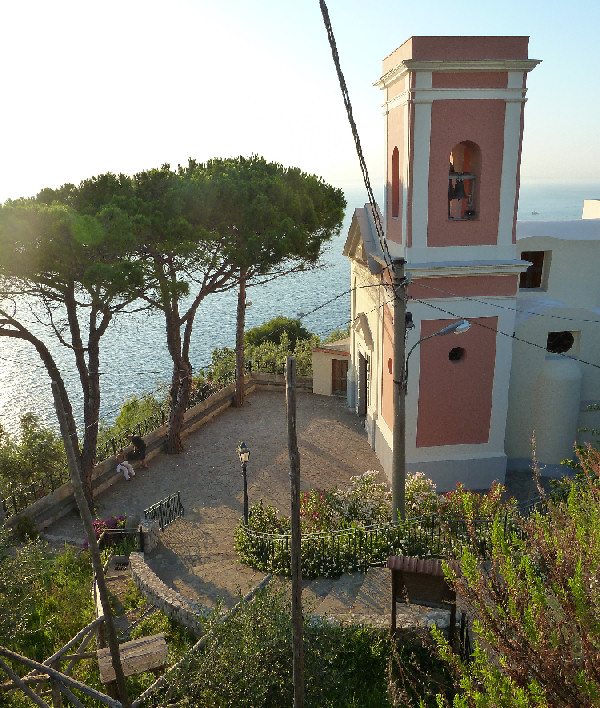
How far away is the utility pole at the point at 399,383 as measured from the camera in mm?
8180

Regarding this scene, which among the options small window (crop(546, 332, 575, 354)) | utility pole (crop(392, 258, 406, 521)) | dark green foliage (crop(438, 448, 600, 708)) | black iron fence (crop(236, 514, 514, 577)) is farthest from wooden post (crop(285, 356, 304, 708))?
small window (crop(546, 332, 575, 354))

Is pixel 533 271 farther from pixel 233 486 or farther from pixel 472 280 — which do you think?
pixel 233 486

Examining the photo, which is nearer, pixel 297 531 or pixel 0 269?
pixel 297 531

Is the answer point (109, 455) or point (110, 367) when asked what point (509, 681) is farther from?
point (110, 367)

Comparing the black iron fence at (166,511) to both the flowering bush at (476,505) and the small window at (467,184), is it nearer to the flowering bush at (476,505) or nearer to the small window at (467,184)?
the flowering bush at (476,505)

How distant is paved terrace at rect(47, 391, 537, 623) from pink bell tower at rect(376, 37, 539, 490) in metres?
1.80

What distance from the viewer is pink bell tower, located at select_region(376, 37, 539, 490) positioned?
34.2 feet

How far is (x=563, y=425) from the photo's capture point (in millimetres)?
13062

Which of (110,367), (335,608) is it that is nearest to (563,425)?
(335,608)

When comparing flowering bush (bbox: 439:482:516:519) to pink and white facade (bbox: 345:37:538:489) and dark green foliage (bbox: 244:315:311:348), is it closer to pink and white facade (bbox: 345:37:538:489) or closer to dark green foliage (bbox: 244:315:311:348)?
pink and white facade (bbox: 345:37:538:489)

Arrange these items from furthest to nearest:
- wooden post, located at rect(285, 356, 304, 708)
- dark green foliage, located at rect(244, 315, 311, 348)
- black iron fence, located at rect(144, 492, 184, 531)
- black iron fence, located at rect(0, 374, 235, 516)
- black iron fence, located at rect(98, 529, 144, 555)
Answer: dark green foliage, located at rect(244, 315, 311, 348) < black iron fence, located at rect(0, 374, 235, 516) < black iron fence, located at rect(144, 492, 184, 531) < black iron fence, located at rect(98, 529, 144, 555) < wooden post, located at rect(285, 356, 304, 708)

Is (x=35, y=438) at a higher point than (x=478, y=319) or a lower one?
lower

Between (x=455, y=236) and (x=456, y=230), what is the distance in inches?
4.5

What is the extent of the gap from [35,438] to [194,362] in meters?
23.8
